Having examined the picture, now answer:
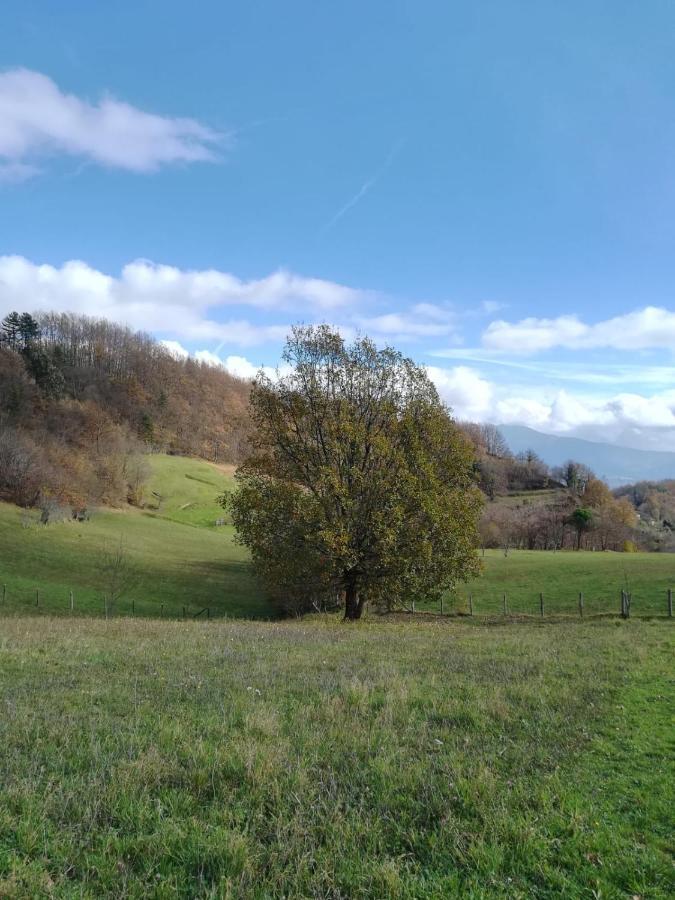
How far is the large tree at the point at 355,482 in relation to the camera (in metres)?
28.2

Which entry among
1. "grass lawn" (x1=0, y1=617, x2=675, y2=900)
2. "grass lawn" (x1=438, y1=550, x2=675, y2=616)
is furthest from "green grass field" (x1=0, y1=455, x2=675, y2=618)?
"grass lawn" (x1=0, y1=617, x2=675, y2=900)

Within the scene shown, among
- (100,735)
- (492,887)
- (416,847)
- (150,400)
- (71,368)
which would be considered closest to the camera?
(492,887)

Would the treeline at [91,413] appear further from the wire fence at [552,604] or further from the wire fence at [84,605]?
the wire fence at [552,604]

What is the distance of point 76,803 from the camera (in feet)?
18.8

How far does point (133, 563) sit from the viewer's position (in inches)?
2276

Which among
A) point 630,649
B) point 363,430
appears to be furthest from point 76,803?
point 363,430

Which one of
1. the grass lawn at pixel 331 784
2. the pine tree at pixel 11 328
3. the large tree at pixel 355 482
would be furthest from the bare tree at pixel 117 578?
the pine tree at pixel 11 328

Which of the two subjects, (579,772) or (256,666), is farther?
(256,666)

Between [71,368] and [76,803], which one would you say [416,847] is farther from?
[71,368]

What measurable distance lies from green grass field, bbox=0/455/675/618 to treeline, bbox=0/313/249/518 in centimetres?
885

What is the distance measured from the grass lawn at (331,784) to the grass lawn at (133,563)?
25.7 m

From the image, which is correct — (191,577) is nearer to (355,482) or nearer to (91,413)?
(355,482)

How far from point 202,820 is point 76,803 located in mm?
1349

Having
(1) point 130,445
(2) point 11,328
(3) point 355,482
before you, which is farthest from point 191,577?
(2) point 11,328
